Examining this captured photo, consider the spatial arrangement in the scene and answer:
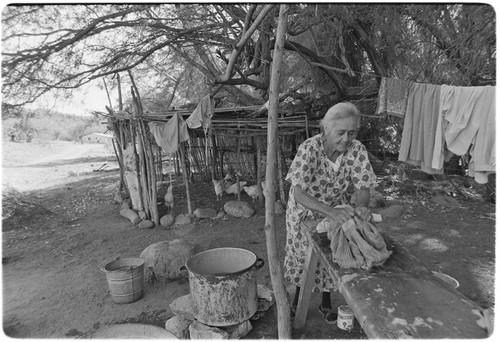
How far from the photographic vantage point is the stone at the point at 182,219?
A: 24.4ft

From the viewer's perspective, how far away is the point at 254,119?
24.6 feet

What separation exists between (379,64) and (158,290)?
6463mm

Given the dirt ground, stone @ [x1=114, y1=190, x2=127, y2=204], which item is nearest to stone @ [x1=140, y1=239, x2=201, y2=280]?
the dirt ground

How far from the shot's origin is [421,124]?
4930 millimetres

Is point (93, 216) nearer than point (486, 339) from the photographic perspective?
No

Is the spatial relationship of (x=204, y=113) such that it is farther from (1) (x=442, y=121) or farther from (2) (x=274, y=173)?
(2) (x=274, y=173)

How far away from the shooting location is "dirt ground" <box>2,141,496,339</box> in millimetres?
3861

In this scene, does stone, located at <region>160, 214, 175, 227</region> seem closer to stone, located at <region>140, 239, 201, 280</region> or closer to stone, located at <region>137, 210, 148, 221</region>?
stone, located at <region>137, 210, 148, 221</region>

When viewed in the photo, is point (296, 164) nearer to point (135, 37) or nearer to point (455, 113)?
point (455, 113)

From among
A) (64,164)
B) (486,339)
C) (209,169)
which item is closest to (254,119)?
(209,169)

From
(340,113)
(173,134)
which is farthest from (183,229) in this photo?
(340,113)

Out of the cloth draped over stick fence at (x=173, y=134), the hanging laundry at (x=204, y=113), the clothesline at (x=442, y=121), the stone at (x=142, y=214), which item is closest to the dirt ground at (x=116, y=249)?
the stone at (x=142, y=214)

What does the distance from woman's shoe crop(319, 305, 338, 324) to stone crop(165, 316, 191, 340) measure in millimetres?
1386

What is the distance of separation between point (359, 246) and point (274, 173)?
2.61ft
